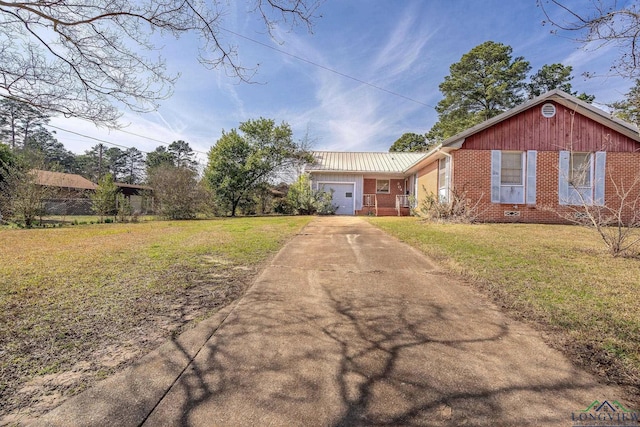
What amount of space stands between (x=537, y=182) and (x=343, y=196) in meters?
10.7

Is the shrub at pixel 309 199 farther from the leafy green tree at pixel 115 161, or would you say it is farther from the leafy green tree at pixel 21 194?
the leafy green tree at pixel 115 161

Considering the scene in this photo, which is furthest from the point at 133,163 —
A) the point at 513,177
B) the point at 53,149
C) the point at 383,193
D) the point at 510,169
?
the point at 513,177

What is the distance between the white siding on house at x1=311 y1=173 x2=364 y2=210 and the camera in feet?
63.6

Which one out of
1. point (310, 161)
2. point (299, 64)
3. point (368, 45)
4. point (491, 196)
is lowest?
point (491, 196)

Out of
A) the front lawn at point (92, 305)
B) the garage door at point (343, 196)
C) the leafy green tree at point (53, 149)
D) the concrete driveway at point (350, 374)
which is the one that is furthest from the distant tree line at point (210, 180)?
the leafy green tree at point (53, 149)

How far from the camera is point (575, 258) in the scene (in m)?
5.07

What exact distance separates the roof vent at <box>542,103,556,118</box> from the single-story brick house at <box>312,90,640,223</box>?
0.11 feet

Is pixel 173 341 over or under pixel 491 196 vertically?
under

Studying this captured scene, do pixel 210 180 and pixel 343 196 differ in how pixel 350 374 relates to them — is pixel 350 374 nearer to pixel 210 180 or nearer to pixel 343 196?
pixel 343 196

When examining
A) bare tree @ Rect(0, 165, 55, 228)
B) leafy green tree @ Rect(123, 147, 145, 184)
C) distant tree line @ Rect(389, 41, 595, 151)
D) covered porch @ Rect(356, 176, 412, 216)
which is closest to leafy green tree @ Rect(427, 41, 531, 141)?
distant tree line @ Rect(389, 41, 595, 151)

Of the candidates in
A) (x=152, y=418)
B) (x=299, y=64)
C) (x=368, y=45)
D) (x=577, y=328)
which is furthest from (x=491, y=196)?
(x=152, y=418)

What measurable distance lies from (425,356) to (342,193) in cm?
1753

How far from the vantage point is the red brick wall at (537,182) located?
11.1 metres

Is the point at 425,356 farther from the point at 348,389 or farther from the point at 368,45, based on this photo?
the point at 368,45
